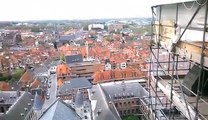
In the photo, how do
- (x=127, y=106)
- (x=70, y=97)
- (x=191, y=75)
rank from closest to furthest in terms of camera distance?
(x=191, y=75) < (x=127, y=106) < (x=70, y=97)

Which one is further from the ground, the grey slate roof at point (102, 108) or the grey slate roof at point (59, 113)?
the grey slate roof at point (59, 113)

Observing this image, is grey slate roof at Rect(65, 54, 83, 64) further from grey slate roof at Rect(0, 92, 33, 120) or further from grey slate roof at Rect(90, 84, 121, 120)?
grey slate roof at Rect(90, 84, 121, 120)

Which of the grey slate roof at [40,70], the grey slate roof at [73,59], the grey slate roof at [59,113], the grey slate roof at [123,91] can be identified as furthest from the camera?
the grey slate roof at [73,59]

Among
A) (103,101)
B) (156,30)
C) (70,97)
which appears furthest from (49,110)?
(156,30)

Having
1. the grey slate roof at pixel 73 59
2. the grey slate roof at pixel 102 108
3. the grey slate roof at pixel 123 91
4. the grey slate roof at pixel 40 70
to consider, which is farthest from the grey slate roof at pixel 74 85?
the grey slate roof at pixel 40 70

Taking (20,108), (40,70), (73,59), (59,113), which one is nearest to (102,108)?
(59,113)

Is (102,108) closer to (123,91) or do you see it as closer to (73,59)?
(123,91)

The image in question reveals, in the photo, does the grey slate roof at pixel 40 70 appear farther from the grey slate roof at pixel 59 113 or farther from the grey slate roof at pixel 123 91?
the grey slate roof at pixel 59 113

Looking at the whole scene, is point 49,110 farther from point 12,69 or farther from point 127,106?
point 12,69
